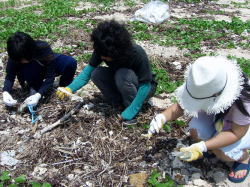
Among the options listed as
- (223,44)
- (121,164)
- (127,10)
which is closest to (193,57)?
(223,44)

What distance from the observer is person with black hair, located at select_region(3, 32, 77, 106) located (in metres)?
2.75

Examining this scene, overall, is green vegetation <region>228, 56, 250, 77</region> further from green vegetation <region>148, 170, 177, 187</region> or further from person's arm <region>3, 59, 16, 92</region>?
person's arm <region>3, 59, 16, 92</region>

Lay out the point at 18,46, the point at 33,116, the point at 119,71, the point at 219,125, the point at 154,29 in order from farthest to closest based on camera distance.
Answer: the point at 154,29, the point at 33,116, the point at 119,71, the point at 18,46, the point at 219,125

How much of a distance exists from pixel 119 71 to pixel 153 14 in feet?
11.6

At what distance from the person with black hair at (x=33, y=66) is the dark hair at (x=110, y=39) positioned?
72 cm

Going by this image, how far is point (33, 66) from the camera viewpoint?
9.98ft

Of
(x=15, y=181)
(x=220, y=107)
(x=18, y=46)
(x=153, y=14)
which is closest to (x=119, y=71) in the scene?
(x=18, y=46)

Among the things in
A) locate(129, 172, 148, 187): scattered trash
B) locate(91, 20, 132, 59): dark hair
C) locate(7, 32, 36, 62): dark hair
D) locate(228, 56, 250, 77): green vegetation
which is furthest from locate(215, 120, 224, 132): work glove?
locate(228, 56, 250, 77): green vegetation

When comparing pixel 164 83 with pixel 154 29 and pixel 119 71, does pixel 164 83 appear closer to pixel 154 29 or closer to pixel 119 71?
pixel 119 71

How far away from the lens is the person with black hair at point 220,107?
5.93 ft

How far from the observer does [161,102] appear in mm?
3291

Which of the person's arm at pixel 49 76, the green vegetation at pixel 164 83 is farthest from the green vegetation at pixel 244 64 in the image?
the person's arm at pixel 49 76

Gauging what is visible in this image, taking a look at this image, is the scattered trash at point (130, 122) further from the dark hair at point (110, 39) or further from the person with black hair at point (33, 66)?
the person with black hair at point (33, 66)

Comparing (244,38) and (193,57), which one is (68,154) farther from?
(244,38)
